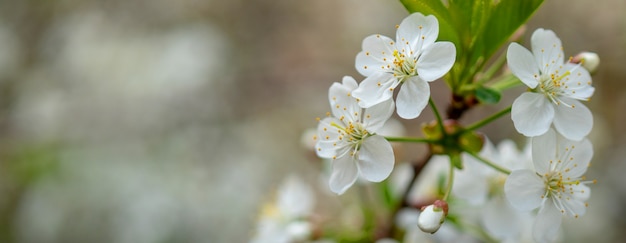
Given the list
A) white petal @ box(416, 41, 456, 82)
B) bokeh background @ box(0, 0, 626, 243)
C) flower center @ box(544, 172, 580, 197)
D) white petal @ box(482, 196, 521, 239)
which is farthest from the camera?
bokeh background @ box(0, 0, 626, 243)

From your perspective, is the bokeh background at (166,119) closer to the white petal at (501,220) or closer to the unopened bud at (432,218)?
the white petal at (501,220)

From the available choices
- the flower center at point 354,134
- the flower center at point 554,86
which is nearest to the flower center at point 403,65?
the flower center at point 354,134

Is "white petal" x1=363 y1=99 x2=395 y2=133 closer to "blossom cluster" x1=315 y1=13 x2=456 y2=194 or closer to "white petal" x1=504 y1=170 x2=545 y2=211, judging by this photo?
"blossom cluster" x1=315 y1=13 x2=456 y2=194

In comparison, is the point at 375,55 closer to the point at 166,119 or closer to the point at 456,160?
the point at 456,160

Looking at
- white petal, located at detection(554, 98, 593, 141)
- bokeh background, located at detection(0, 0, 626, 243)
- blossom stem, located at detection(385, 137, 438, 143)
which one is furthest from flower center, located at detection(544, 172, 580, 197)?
bokeh background, located at detection(0, 0, 626, 243)

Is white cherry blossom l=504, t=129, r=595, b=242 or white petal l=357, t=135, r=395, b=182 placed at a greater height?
white petal l=357, t=135, r=395, b=182

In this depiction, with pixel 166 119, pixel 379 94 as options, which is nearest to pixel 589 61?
pixel 379 94
